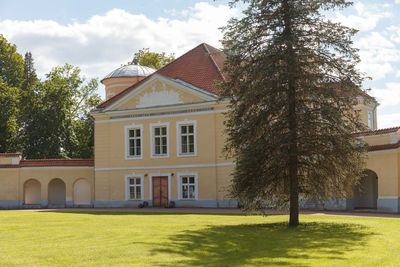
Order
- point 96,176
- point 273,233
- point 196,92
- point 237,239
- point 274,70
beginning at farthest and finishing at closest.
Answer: point 96,176, point 196,92, point 274,70, point 273,233, point 237,239

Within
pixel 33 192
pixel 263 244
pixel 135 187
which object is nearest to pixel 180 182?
pixel 135 187

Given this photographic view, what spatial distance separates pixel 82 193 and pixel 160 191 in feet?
29.1

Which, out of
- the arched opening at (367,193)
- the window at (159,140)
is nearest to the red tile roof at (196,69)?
the window at (159,140)

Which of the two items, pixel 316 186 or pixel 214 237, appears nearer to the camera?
pixel 214 237

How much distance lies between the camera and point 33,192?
4038 cm

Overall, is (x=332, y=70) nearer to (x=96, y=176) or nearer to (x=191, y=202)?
(x=191, y=202)

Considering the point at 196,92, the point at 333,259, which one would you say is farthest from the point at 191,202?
the point at 333,259

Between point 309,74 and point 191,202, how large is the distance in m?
17.9

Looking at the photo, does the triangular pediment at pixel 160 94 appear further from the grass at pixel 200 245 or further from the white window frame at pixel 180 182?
the grass at pixel 200 245

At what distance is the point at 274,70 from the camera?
671 inches

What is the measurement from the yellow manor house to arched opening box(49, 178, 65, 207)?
0.80m

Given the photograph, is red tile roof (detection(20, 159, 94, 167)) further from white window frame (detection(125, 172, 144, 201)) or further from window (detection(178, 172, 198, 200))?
window (detection(178, 172, 198, 200))

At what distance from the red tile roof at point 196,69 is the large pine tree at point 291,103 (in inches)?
590

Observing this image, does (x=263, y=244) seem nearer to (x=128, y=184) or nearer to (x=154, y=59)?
(x=128, y=184)
